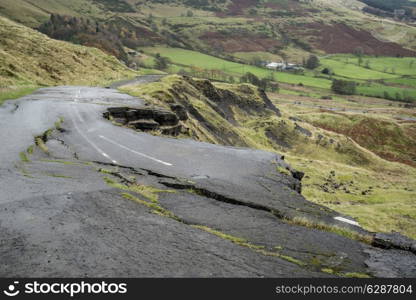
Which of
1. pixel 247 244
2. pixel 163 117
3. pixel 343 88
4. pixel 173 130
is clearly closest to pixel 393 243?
pixel 247 244

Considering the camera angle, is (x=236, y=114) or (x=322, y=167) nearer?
(x=322, y=167)

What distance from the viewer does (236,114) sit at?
74312 mm

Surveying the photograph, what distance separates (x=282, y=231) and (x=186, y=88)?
164ft

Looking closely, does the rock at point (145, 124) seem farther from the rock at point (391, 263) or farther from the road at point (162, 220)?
the rock at point (391, 263)

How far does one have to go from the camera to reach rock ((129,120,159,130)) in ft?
85.8

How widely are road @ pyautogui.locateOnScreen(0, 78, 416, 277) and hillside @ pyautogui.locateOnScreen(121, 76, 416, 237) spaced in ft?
42.8

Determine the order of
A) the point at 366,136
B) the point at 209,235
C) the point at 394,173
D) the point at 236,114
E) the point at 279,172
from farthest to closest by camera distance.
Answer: the point at 366,136
the point at 236,114
the point at 394,173
the point at 279,172
the point at 209,235

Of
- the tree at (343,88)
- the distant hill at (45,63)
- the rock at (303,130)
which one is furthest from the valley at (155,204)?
the tree at (343,88)

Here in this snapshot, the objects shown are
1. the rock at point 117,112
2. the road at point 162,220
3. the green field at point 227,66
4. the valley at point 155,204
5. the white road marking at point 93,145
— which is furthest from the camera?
the green field at point 227,66

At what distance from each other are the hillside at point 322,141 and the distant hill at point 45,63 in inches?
382

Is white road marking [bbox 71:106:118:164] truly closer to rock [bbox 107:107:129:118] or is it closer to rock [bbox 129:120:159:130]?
rock [bbox 129:120:159:130]

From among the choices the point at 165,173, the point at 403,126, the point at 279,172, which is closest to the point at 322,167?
the point at 279,172

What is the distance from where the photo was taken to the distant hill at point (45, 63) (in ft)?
140

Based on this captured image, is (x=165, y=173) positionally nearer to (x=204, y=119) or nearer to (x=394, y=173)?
(x=204, y=119)
